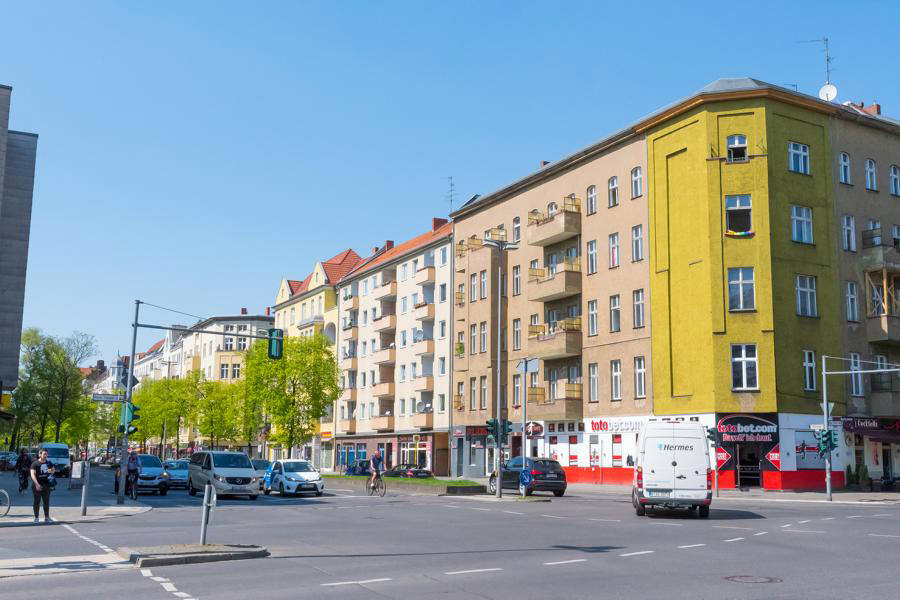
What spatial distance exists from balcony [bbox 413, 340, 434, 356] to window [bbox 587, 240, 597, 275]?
19.0 metres

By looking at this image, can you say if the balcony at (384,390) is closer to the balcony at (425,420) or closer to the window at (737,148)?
the balcony at (425,420)

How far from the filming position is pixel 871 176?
156ft

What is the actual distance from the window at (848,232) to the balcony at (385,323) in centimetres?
3679

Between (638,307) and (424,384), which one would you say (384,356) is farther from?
(638,307)

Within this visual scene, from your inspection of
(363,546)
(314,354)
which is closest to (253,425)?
(314,354)

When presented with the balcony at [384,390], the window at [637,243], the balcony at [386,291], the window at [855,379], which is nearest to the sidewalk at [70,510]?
the window at [637,243]

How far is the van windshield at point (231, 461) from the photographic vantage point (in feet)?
118

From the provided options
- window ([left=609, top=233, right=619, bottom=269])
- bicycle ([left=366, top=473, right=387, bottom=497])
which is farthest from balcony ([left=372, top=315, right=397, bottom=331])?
bicycle ([left=366, top=473, right=387, bottom=497])

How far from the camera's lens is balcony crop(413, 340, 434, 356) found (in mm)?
67562

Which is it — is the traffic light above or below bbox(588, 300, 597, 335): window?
below

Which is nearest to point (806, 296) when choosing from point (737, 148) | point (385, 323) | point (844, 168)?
point (844, 168)

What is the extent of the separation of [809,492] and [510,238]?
1010 inches

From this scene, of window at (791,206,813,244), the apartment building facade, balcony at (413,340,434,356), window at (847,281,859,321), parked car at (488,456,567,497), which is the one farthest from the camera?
balcony at (413,340,434,356)

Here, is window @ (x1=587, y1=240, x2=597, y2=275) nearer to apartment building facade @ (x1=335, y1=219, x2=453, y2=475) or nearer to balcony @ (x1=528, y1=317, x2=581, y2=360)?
balcony @ (x1=528, y1=317, x2=581, y2=360)
